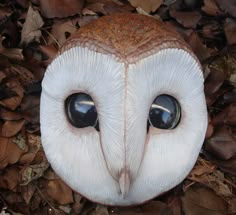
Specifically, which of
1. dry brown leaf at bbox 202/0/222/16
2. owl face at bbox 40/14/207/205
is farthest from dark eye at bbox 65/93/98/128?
dry brown leaf at bbox 202/0/222/16

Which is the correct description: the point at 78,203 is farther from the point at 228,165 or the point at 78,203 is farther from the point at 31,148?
A: the point at 228,165

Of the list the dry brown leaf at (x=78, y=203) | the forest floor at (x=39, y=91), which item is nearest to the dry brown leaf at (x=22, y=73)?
the forest floor at (x=39, y=91)

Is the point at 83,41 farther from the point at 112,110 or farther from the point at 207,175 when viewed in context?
the point at 207,175

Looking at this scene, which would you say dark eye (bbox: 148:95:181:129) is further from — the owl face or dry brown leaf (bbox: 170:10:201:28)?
dry brown leaf (bbox: 170:10:201:28)

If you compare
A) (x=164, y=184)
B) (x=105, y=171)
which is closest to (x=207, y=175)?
(x=164, y=184)

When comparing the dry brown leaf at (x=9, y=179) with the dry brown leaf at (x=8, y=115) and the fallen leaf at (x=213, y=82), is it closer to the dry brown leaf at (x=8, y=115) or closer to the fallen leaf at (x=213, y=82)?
the dry brown leaf at (x=8, y=115)

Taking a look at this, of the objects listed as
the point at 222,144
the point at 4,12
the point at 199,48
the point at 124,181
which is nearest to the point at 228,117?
the point at 222,144

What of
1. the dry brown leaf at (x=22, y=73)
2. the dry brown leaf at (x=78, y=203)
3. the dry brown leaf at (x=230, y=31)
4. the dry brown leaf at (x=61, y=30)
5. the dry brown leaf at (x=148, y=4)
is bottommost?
the dry brown leaf at (x=78, y=203)
